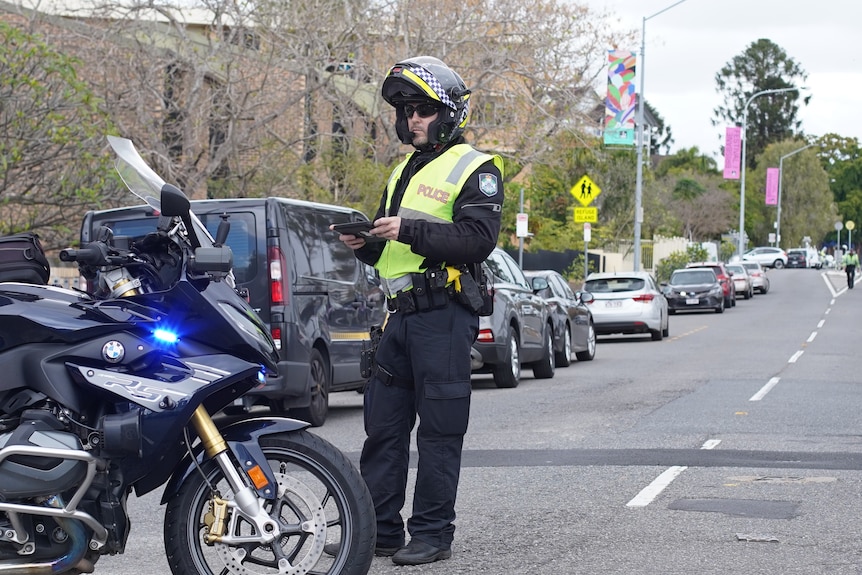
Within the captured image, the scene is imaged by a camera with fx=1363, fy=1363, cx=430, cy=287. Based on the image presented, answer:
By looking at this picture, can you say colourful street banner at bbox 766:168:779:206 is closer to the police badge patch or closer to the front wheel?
the police badge patch

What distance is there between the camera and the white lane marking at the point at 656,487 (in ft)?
25.3

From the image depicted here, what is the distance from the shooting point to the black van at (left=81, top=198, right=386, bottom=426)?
11.3m

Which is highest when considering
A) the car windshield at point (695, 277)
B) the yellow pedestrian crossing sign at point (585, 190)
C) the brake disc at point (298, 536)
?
the yellow pedestrian crossing sign at point (585, 190)

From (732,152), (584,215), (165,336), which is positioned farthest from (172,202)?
(732,152)

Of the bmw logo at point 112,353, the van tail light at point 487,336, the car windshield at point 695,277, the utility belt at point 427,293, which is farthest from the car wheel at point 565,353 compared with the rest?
the car windshield at point 695,277

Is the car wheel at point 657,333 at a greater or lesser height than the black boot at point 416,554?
lesser

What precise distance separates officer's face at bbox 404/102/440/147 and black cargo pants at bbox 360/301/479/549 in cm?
75

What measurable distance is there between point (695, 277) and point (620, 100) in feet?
32.5

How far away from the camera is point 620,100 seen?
3100cm

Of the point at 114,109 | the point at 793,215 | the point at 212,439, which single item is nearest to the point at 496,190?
the point at 212,439

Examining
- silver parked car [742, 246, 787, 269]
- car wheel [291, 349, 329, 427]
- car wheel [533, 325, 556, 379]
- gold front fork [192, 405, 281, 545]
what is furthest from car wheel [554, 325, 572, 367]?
silver parked car [742, 246, 787, 269]

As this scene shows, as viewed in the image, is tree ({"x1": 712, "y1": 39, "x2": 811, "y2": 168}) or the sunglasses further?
tree ({"x1": 712, "y1": 39, "x2": 811, "y2": 168})

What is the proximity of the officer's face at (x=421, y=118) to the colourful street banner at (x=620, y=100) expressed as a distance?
23.7 m

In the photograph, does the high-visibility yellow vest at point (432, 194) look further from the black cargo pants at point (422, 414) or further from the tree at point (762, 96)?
the tree at point (762, 96)
